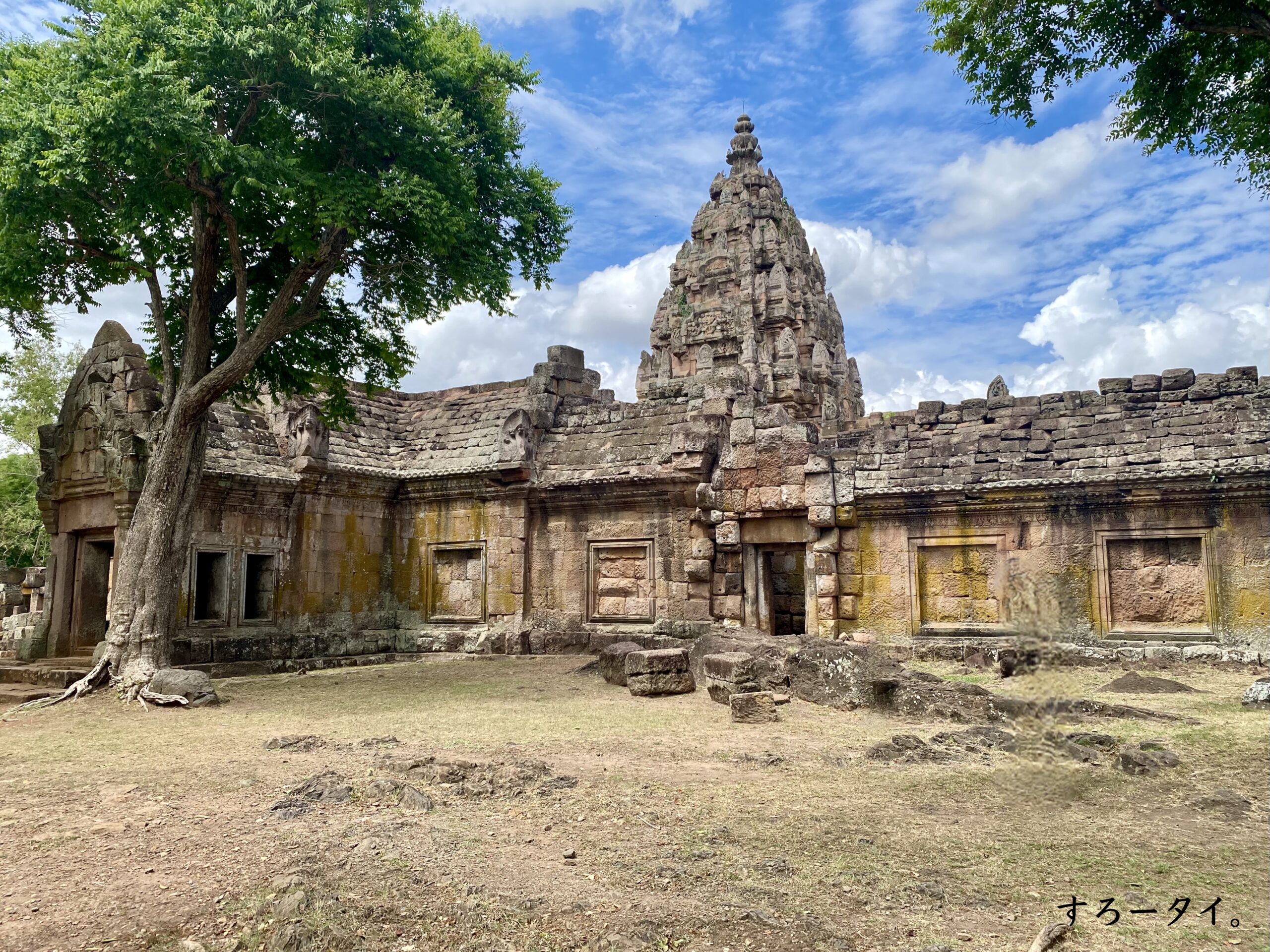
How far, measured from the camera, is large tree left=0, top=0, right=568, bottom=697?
9.94 meters

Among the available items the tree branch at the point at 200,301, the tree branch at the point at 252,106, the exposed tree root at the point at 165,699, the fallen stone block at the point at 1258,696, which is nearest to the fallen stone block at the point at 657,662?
the exposed tree root at the point at 165,699

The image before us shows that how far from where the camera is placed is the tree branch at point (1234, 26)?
7.95 metres

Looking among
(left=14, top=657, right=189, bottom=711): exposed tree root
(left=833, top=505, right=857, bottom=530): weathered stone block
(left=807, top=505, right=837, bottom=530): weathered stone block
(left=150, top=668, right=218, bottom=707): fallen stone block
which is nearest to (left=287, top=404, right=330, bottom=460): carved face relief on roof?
(left=14, top=657, right=189, bottom=711): exposed tree root

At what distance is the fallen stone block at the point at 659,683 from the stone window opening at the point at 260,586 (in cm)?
731

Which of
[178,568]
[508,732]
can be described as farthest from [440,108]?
[508,732]

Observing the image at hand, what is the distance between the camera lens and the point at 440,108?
11.7 metres

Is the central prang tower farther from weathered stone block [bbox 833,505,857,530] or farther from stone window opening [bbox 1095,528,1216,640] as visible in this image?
stone window opening [bbox 1095,528,1216,640]

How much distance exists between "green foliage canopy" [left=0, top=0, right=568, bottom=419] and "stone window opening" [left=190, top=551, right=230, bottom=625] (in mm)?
2943

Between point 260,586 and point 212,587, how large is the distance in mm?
845

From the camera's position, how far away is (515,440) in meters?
15.9

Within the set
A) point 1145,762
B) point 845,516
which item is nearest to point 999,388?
point 845,516

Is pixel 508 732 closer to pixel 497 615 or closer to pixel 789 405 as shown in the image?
pixel 497 615

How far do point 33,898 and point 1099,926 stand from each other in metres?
4.74

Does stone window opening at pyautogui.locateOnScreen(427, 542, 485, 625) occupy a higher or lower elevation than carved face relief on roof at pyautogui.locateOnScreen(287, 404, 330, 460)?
lower
